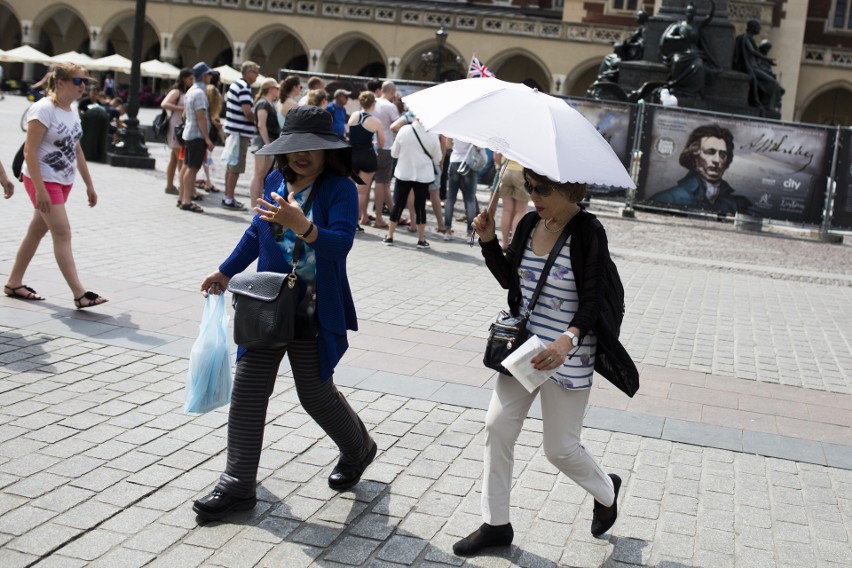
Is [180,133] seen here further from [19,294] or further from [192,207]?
[19,294]

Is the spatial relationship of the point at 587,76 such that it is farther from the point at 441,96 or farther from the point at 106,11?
the point at 441,96

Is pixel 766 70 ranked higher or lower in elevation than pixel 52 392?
higher

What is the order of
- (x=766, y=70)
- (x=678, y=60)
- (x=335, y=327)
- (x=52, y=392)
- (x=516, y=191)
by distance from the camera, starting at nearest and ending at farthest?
(x=335, y=327), (x=52, y=392), (x=516, y=191), (x=678, y=60), (x=766, y=70)

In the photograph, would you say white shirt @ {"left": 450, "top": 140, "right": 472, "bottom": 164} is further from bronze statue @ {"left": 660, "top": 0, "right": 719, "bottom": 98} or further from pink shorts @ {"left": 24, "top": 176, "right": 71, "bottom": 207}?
bronze statue @ {"left": 660, "top": 0, "right": 719, "bottom": 98}

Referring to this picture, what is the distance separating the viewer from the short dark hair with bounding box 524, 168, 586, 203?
3.90 meters

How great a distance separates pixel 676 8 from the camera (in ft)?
71.5

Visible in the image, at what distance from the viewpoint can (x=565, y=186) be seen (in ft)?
12.8

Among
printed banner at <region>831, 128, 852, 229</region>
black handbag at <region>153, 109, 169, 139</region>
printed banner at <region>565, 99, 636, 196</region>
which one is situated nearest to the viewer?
black handbag at <region>153, 109, 169, 139</region>

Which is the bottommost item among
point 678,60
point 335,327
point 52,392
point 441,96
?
point 52,392

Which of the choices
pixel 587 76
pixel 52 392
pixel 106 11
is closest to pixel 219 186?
pixel 52 392

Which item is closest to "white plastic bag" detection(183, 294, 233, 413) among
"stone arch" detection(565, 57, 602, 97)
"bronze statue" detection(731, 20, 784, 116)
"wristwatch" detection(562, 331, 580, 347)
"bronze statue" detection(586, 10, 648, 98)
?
"wristwatch" detection(562, 331, 580, 347)

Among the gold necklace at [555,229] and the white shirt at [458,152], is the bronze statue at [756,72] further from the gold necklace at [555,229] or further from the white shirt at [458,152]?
the gold necklace at [555,229]

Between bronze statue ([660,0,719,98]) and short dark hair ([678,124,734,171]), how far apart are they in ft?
13.5

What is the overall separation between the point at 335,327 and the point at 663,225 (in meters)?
13.5
